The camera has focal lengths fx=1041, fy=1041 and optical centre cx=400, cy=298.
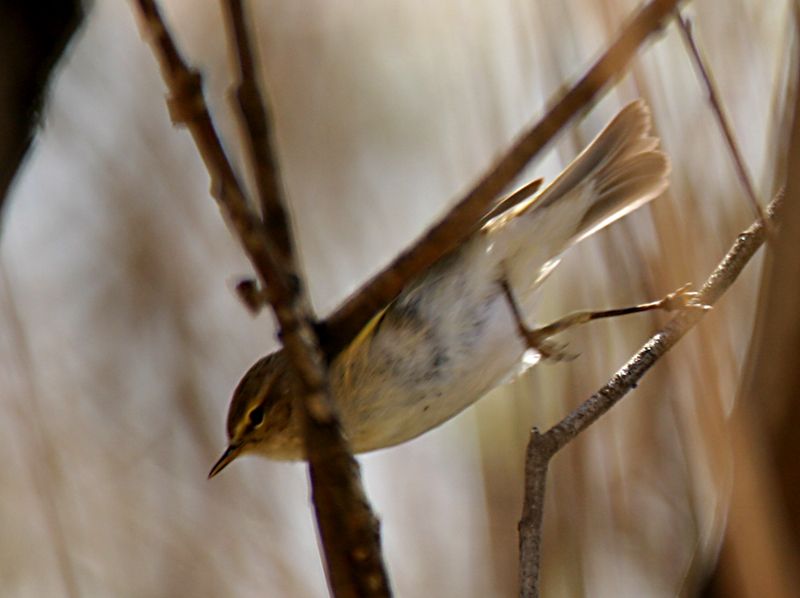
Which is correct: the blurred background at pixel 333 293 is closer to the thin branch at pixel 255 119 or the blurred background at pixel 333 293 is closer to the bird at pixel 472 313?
the bird at pixel 472 313

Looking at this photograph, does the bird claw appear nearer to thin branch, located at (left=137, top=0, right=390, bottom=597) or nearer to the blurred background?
the blurred background

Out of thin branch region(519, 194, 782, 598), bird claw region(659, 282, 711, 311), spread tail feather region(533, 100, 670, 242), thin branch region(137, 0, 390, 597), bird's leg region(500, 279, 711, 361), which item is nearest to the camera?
thin branch region(137, 0, 390, 597)

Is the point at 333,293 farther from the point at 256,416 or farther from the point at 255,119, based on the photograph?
the point at 255,119

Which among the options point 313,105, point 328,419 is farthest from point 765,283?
point 313,105

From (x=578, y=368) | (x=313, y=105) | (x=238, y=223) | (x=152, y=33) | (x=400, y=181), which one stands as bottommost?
(x=578, y=368)

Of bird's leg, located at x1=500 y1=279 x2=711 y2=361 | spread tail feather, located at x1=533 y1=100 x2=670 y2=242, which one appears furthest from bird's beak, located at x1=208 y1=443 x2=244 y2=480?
spread tail feather, located at x1=533 y1=100 x2=670 y2=242

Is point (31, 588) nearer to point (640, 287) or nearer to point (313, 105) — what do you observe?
point (313, 105)

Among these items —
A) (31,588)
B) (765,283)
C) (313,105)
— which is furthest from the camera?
(313,105)

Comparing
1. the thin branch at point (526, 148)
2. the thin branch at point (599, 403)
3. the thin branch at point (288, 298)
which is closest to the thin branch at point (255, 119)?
the thin branch at point (288, 298)
